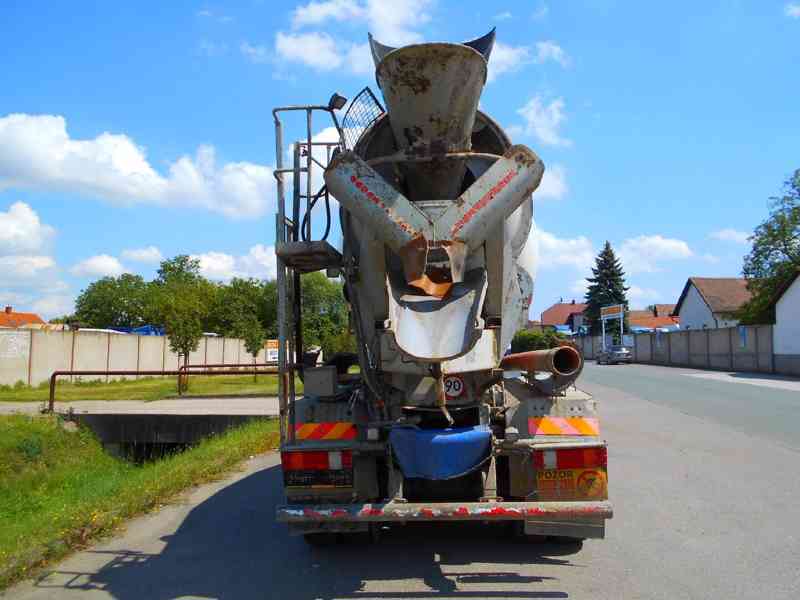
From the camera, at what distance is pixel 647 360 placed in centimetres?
5447

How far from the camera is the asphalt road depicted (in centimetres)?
486

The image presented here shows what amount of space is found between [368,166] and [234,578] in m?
3.10

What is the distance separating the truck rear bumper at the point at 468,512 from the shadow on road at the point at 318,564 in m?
0.50

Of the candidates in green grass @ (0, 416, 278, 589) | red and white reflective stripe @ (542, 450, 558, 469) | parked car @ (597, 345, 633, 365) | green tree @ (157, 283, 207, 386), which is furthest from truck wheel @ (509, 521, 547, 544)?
parked car @ (597, 345, 633, 365)

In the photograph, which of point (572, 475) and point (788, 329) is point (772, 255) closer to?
point (788, 329)

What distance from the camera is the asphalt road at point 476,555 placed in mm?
4859

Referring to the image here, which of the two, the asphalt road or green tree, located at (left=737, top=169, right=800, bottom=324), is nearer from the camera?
the asphalt road

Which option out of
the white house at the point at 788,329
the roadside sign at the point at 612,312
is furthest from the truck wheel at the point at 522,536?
the roadside sign at the point at 612,312

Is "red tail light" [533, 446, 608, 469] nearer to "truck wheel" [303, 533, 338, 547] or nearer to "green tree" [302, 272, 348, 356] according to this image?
"truck wheel" [303, 533, 338, 547]

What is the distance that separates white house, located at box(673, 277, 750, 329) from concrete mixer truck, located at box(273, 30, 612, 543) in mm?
63988

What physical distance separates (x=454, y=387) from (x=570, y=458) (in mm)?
943

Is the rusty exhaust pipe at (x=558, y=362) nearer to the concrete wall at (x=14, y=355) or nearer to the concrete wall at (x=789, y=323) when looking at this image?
the concrete wall at (x=14, y=355)

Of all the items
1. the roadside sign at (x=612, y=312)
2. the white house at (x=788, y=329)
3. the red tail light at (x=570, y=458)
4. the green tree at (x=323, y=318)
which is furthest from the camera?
→ the roadside sign at (x=612, y=312)

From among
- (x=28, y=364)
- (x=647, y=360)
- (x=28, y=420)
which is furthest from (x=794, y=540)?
(x=647, y=360)
